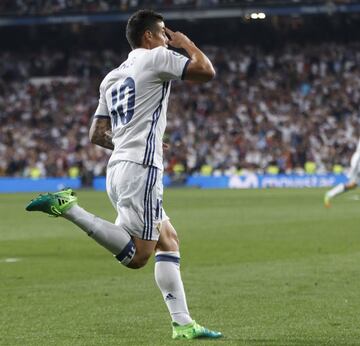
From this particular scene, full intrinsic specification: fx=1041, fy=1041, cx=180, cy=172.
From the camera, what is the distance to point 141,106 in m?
7.43

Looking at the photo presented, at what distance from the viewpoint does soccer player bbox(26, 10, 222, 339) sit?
→ 7.20 meters

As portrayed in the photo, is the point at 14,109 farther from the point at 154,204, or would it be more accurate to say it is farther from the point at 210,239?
the point at 154,204

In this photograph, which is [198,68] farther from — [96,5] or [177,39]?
[96,5]

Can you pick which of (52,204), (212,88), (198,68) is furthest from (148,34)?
(212,88)

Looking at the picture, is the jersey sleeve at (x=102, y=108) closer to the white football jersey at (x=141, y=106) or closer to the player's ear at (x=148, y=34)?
the white football jersey at (x=141, y=106)

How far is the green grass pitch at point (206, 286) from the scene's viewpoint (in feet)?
26.2

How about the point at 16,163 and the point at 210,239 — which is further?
the point at 16,163

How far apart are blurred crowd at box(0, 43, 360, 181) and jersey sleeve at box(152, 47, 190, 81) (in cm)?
3504

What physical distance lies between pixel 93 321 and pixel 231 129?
1453 inches

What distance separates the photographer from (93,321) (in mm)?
8703

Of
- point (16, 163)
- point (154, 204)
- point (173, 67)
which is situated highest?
point (173, 67)

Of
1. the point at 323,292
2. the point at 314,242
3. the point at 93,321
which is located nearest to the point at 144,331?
the point at 93,321

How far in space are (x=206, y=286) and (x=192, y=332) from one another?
3.90 meters

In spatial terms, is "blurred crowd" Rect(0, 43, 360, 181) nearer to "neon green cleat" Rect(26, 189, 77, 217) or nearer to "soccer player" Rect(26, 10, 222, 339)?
"soccer player" Rect(26, 10, 222, 339)
